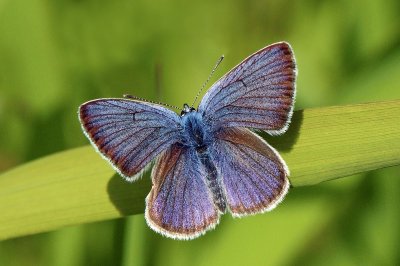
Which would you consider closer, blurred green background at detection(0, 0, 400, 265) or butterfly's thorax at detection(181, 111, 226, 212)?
butterfly's thorax at detection(181, 111, 226, 212)

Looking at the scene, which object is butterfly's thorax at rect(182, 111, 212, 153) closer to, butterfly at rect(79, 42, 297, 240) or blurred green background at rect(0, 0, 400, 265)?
butterfly at rect(79, 42, 297, 240)

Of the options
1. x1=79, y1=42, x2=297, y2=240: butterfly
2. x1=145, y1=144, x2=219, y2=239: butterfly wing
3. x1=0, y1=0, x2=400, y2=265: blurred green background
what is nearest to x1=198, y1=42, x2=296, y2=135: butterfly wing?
x1=79, y1=42, x2=297, y2=240: butterfly

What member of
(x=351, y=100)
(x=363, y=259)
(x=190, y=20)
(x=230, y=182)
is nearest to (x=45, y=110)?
(x=190, y=20)

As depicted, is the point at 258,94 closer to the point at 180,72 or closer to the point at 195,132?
the point at 195,132

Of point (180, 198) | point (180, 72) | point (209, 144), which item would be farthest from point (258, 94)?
point (180, 72)

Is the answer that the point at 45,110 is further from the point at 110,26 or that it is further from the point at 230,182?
the point at 230,182

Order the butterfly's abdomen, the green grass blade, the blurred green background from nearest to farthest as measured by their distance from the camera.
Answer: the green grass blade, the butterfly's abdomen, the blurred green background

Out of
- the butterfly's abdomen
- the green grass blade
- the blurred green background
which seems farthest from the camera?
the blurred green background
